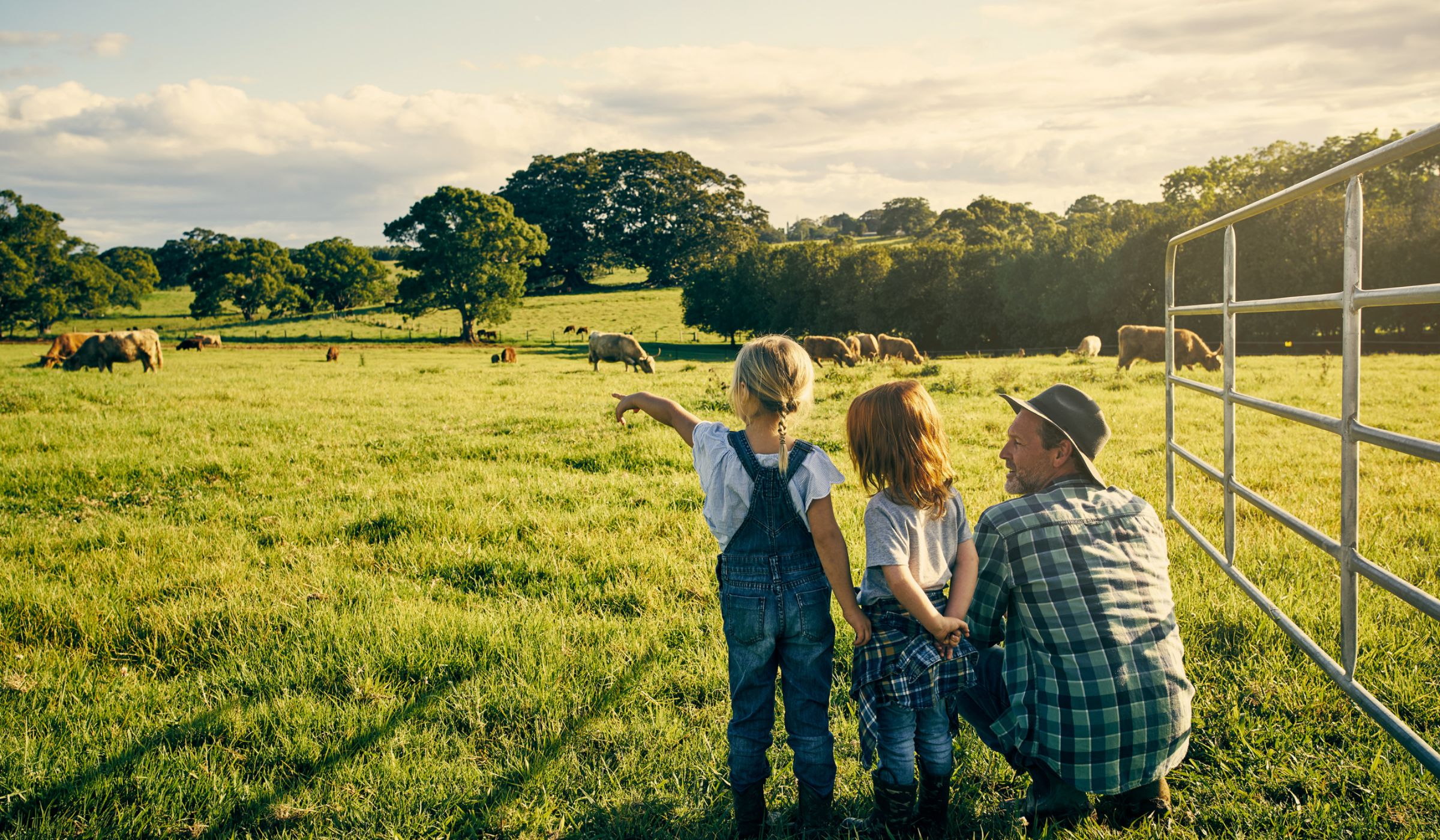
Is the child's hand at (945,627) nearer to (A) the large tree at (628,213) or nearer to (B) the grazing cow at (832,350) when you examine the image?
(B) the grazing cow at (832,350)

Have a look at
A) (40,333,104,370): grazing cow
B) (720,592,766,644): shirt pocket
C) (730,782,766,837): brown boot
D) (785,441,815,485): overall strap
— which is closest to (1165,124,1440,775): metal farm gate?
(785,441,815,485): overall strap

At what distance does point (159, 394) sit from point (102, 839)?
16.3 metres

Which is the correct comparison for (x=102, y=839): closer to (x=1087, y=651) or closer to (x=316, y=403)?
(x=1087, y=651)

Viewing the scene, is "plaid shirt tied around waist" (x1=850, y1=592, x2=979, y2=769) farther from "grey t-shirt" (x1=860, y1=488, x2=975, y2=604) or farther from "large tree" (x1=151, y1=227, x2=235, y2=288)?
"large tree" (x1=151, y1=227, x2=235, y2=288)

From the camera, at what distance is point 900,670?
2.72 meters

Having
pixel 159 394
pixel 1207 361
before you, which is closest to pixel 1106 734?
pixel 159 394

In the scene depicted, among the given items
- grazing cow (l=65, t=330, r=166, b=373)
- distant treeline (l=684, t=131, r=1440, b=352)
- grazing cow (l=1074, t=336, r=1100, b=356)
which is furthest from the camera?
distant treeline (l=684, t=131, r=1440, b=352)

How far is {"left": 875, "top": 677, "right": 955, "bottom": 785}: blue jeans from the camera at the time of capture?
109 inches

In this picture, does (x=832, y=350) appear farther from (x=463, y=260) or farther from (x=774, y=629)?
(x=774, y=629)

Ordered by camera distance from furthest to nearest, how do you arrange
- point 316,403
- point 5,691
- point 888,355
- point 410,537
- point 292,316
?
1. point 292,316
2. point 888,355
3. point 316,403
4. point 410,537
5. point 5,691

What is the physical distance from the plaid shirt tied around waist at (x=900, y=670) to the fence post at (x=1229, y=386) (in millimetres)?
2394

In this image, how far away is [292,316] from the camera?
7206 cm

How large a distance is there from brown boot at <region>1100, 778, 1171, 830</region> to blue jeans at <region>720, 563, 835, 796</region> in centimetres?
99

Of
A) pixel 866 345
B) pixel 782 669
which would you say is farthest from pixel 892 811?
pixel 866 345
